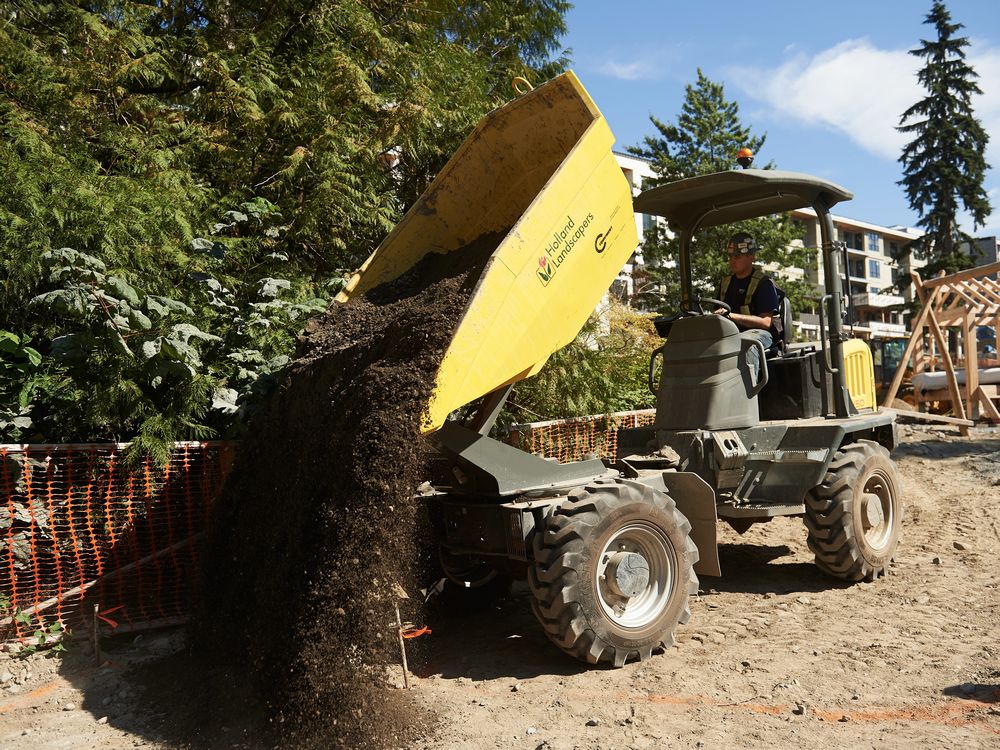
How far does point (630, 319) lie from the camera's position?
41.5ft

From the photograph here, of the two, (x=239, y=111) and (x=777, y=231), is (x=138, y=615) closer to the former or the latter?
(x=239, y=111)

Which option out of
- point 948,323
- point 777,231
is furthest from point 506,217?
point 777,231

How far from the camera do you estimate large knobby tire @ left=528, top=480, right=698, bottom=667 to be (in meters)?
4.59

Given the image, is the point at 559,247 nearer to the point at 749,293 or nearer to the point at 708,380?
the point at 708,380

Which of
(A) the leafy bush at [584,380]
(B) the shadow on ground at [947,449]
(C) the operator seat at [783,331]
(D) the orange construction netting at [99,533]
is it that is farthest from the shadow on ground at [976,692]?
(B) the shadow on ground at [947,449]

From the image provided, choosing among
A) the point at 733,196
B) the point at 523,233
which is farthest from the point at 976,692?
the point at 733,196

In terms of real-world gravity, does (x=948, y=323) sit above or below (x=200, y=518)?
above

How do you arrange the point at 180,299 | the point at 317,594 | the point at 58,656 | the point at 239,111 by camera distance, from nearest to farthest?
the point at 317,594 < the point at 58,656 < the point at 180,299 < the point at 239,111

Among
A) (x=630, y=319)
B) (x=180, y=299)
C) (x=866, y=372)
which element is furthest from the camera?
(x=630, y=319)

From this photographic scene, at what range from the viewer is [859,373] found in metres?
7.30

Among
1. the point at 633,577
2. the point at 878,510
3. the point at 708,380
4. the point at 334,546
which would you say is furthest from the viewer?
the point at 878,510

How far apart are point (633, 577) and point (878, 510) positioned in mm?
2929

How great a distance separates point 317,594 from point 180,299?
3.49 metres

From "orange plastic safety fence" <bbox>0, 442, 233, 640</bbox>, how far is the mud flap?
3256 mm
